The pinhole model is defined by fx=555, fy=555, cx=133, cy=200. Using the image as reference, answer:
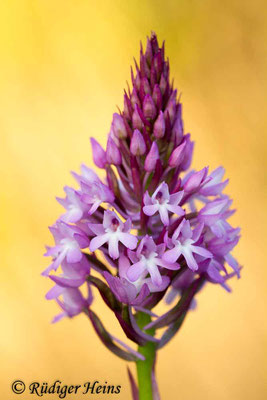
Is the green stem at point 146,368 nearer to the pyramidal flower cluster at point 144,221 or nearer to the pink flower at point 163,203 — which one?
the pyramidal flower cluster at point 144,221

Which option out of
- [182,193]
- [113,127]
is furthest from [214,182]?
[113,127]

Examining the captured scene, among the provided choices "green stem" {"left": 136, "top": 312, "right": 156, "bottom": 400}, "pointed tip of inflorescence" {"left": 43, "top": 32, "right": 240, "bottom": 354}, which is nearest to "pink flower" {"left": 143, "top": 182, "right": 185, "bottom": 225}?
"pointed tip of inflorescence" {"left": 43, "top": 32, "right": 240, "bottom": 354}

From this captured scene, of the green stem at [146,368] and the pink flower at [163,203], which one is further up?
the pink flower at [163,203]

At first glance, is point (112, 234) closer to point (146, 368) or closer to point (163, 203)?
point (163, 203)

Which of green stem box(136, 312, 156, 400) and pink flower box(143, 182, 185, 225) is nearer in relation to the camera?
pink flower box(143, 182, 185, 225)

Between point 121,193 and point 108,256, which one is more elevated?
point 121,193

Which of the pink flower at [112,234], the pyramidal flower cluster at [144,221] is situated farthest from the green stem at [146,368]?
the pink flower at [112,234]

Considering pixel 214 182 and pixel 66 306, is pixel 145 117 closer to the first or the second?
pixel 214 182

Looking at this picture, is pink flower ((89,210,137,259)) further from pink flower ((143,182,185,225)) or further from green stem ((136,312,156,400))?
green stem ((136,312,156,400))
